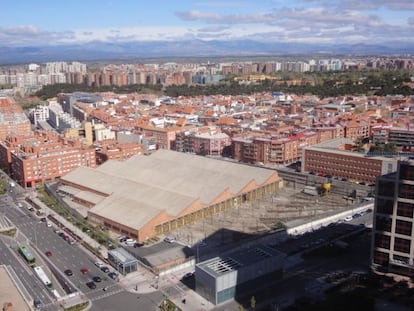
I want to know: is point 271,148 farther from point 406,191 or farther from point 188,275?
point 406,191

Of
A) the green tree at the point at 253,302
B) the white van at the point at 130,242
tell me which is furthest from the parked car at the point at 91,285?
the green tree at the point at 253,302

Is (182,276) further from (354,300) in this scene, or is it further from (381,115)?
(381,115)

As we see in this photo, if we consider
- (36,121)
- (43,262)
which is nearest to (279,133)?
(43,262)

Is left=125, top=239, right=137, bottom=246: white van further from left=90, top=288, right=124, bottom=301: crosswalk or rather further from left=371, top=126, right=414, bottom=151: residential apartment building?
left=371, top=126, right=414, bottom=151: residential apartment building

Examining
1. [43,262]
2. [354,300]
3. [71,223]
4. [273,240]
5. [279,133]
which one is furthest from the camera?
[279,133]

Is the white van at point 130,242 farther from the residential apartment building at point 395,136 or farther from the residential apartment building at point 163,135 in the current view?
the residential apartment building at point 395,136

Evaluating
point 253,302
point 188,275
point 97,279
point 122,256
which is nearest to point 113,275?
point 97,279
